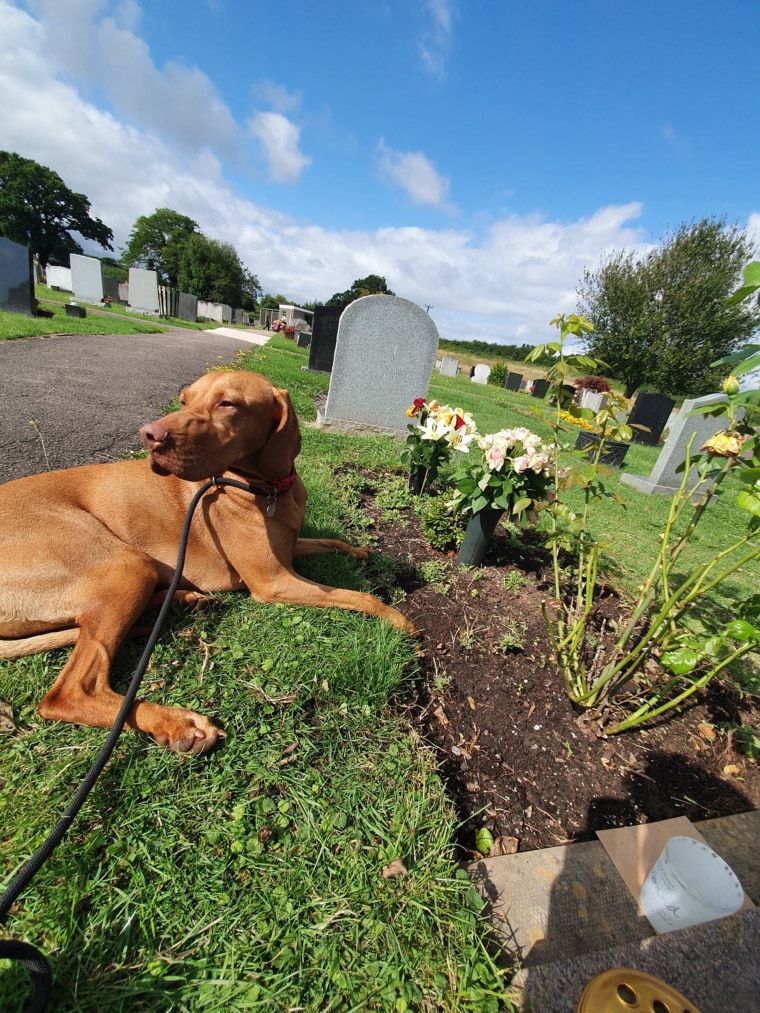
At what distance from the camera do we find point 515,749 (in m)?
1.94

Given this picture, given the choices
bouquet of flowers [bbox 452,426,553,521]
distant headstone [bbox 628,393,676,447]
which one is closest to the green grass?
bouquet of flowers [bbox 452,426,553,521]

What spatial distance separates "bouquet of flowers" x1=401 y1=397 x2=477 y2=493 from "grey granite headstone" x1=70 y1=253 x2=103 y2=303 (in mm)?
28085

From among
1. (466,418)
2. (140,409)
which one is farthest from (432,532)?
(140,409)

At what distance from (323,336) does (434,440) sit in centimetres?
967

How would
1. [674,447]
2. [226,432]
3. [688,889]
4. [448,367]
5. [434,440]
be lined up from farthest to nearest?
[448,367] < [674,447] < [434,440] < [226,432] < [688,889]

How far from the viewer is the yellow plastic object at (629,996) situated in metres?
1.01

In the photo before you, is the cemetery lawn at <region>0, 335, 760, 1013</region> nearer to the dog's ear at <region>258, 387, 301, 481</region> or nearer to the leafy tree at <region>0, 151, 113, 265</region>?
the dog's ear at <region>258, 387, 301, 481</region>

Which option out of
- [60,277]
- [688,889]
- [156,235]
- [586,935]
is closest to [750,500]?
[688,889]

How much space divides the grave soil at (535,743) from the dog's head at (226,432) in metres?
1.24

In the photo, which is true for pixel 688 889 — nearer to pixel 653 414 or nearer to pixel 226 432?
pixel 226 432

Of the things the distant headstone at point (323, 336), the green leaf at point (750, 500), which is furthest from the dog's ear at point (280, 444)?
the distant headstone at point (323, 336)

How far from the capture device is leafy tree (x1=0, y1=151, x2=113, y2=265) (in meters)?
53.1

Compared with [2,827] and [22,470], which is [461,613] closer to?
[2,827]

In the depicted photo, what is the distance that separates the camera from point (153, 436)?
5.51 feet
